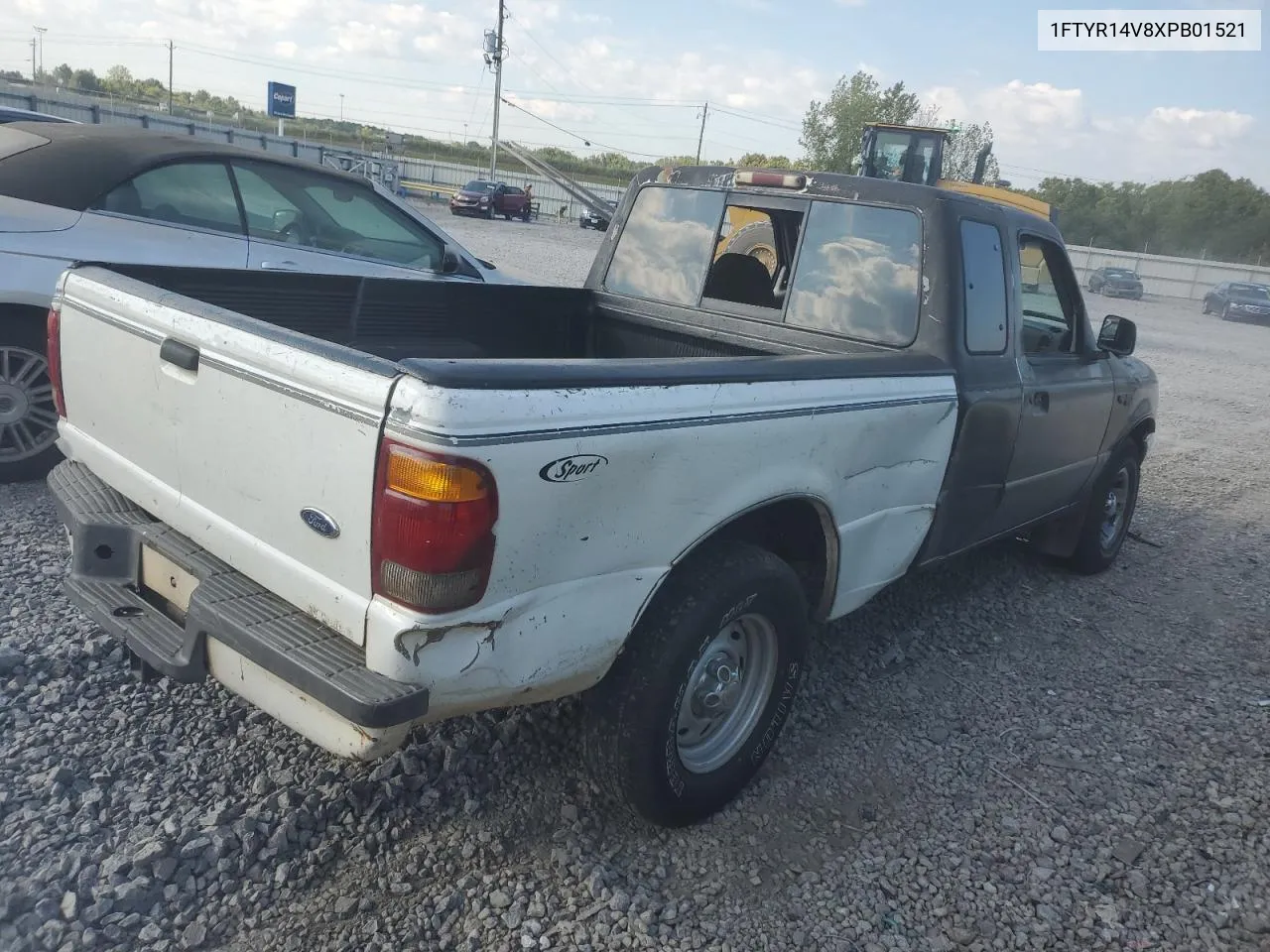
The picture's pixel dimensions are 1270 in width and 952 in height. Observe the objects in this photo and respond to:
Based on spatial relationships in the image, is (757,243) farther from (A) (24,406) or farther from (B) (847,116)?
(B) (847,116)

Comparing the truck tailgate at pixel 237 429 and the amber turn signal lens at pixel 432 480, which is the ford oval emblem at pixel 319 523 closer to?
the truck tailgate at pixel 237 429

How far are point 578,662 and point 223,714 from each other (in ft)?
4.80

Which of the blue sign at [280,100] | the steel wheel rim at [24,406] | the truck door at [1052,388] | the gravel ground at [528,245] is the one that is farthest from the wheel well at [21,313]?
the blue sign at [280,100]

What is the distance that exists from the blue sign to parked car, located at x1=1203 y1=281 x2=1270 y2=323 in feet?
146

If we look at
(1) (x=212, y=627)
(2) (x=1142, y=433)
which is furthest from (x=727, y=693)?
(2) (x=1142, y=433)

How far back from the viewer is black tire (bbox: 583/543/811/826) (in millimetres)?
2543

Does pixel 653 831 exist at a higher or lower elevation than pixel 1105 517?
lower

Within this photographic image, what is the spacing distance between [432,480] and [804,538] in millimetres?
1634

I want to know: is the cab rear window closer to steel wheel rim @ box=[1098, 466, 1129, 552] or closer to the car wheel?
steel wheel rim @ box=[1098, 466, 1129, 552]

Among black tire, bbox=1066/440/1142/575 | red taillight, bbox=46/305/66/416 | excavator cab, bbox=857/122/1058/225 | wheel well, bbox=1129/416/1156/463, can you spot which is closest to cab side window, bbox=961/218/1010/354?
black tire, bbox=1066/440/1142/575

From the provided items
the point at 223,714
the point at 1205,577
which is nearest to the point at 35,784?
the point at 223,714

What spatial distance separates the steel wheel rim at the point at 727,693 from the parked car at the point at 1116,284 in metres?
37.0

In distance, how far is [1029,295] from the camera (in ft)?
13.5

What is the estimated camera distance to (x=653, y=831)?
9.36 feet
